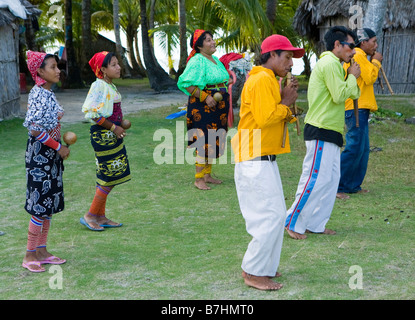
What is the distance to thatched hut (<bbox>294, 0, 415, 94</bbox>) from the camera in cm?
1744

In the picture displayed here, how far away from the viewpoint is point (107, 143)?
5594 millimetres

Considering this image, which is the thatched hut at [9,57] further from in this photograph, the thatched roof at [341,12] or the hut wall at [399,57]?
the hut wall at [399,57]

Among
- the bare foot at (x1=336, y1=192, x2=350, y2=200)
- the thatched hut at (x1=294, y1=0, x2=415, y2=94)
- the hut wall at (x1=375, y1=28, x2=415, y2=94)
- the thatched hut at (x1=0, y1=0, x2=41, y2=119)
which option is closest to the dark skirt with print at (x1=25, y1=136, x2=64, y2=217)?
the bare foot at (x1=336, y1=192, x2=350, y2=200)

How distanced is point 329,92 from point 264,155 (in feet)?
4.77

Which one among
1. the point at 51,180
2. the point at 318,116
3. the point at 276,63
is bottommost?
the point at 51,180

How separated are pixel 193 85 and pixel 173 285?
3.46 metres

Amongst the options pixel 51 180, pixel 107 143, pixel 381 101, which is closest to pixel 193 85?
pixel 107 143

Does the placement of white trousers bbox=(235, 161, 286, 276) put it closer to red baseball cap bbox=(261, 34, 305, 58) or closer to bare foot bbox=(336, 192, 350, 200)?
red baseball cap bbox=(261, 34, 305, 58)

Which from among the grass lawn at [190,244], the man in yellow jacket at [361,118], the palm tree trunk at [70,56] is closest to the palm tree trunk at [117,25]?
the palm tree trunk at [70,56]

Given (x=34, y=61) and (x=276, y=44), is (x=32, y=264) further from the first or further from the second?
(x=276, y=44)

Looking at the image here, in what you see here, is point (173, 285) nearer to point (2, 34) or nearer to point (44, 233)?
point (44, 233)

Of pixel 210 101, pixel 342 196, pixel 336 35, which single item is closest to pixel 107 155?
pixel 210 101

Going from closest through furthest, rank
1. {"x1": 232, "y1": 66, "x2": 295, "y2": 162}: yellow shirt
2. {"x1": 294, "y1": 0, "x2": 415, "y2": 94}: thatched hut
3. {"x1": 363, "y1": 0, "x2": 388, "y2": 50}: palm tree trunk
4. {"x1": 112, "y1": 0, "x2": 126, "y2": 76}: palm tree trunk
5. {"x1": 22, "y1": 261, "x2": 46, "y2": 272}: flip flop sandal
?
1. {"x1": 232, "y1": 66, "x2": 295, "y2": 162}: yellow shirt
2. {"x1": 22, "y1": 261, "x2": 46, "y2": 272}: flip flop sandal
3. {"x1": 363, "y1": 0, "x2": 388, "y2": 50}: palm tree trunk
4. {"x1": 294, "y1": 0, "x2": 415, "y2": 94}: thatched hut
5. {"x1": 112, "y1": 0, "x2": 126, "y2": 76}: palm tree trunk

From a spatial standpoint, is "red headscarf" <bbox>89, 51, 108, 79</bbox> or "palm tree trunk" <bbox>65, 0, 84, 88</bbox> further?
"palm tree trunk" <bbox>65, 0, 84, 88</bbox>
